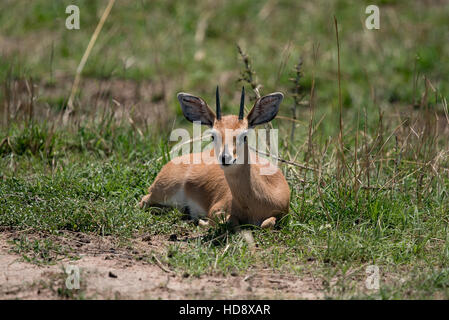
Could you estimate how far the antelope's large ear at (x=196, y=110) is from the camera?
17.8 feet

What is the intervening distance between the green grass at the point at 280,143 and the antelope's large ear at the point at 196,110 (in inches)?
36.2

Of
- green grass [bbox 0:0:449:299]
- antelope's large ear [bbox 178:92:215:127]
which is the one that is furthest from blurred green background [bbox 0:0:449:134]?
antelope's large ear [bbox 178:92:215:127]

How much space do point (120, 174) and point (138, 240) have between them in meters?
1.25

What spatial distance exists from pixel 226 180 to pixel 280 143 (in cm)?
170

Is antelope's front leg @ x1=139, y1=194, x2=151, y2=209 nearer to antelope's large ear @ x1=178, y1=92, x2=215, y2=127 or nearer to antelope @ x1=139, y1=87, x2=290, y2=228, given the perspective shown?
antelope @ x1=139, y1=87, x2=290, y2=228

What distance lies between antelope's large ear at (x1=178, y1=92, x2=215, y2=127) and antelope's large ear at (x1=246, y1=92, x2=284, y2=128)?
0.31 m

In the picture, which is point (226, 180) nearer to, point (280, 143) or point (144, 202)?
point (144, 202)

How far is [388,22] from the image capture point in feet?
37.3

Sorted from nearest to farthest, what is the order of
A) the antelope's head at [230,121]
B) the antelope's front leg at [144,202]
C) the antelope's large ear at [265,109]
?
the antelope's head at [230,121] → the antelope's large ear at [265,109] → the antelope's front leg at [144,202]

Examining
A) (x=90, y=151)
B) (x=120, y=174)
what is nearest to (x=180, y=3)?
(x=90, y=151)

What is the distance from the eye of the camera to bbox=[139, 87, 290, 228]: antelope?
522 cm

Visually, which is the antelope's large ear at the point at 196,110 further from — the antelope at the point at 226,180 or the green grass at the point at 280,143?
the green grass at the point at 280,143

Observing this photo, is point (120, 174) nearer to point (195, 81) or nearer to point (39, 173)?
point (39, 173)

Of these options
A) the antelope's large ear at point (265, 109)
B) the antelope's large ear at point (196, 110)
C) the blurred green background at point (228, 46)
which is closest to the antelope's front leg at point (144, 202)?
the antelope's large ear at point (196, 110)
